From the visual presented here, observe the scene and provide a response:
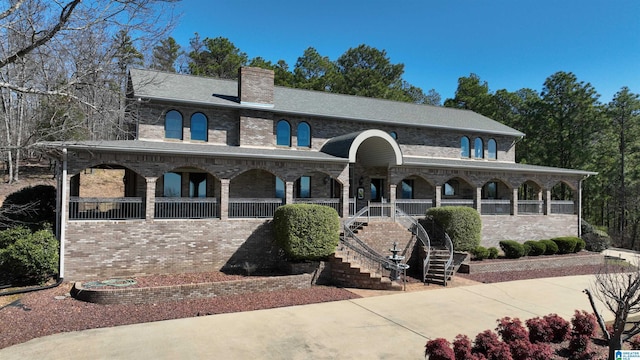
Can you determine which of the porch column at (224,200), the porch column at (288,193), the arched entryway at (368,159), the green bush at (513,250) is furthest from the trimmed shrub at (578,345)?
the porch column at (224,200)

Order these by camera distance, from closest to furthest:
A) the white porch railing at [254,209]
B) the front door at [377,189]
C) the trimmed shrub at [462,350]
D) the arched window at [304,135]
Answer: the trimmed shrub at [462,350] → the white porch railing at [254,209] → the arched window at [304,135] → the front door at [377,189]

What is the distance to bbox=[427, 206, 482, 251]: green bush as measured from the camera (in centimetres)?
1812

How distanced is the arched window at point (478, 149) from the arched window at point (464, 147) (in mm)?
572

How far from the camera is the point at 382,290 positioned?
1402 cm

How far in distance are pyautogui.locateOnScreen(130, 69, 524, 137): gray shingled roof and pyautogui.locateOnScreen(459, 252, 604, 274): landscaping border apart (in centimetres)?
937

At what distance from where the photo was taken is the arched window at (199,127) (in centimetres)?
1892

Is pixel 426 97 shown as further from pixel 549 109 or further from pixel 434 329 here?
pixel 434 329

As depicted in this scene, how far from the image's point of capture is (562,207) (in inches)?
976

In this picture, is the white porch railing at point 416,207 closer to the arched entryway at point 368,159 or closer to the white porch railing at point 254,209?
the arched entryway at point 368,159

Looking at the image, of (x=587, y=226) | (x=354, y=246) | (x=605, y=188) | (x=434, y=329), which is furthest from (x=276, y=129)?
(x=605, y=188)

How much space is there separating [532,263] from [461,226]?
428 centimetres

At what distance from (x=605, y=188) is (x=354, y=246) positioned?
3495 centimetres

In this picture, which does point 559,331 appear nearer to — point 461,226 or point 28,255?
point 461,226

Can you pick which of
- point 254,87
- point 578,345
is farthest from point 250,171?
point 578,345
